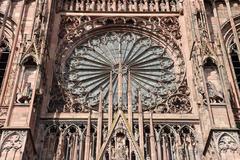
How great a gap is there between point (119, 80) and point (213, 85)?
388cm

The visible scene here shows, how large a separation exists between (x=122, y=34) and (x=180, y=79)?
4238mm

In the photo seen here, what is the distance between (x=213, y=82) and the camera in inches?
714

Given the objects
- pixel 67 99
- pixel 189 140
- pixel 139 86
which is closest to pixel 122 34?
pixel 139 86

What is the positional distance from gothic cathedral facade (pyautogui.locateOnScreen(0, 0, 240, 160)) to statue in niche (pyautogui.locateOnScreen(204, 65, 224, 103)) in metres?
0.04

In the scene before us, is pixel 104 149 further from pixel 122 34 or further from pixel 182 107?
pixel 122 34

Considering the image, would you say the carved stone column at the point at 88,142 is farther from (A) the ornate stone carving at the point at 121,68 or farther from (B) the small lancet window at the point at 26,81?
(B) the small lancet window at the point at 26,81

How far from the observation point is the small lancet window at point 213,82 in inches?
679

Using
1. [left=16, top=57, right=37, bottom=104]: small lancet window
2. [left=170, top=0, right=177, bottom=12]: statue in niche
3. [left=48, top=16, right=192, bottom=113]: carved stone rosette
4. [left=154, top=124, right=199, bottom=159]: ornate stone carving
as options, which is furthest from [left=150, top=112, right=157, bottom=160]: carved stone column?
[left=170, top=0, right=177, bottom=12]: statue in niche

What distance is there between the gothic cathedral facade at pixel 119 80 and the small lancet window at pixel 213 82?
0.04 metres

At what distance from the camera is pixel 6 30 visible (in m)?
21.8

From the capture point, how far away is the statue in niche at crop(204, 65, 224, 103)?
56.6 feet

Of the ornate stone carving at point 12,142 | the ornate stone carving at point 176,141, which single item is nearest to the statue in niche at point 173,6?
the ornate stone carving at point 176,141

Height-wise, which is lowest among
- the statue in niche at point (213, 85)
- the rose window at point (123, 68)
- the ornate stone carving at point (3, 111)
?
the ornate stone carving at point (3, 111)

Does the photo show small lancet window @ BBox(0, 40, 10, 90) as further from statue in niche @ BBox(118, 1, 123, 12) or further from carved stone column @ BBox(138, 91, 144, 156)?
carved stone column @ BBox(138, 91, 144, 156)
